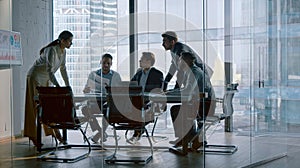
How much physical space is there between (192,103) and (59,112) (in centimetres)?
152

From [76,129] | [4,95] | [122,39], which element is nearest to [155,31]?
[122,39]

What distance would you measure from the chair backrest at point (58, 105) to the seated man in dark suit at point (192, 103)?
119cm

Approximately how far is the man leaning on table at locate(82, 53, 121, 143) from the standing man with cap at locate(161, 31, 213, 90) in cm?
62

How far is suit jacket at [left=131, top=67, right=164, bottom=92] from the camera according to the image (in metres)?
4.88

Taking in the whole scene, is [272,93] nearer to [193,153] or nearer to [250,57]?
[250,57]

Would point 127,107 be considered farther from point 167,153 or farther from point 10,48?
point 10,48

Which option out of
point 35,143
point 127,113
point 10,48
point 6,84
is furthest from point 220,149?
point 10,48

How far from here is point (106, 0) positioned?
5.45 metres

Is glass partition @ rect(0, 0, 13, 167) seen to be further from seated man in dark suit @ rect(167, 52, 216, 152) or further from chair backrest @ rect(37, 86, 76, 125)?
seated man in dark suit @ rect(167, 52, 216, 152)

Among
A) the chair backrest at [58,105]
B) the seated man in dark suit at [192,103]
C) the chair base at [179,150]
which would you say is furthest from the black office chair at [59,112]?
the seated man in dark suit at [192,103]

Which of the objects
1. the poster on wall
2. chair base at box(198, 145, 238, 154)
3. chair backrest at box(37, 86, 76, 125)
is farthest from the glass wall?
the poster on wall

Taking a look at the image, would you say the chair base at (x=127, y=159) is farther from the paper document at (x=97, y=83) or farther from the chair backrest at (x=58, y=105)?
the paper document at (x=97, y=83)

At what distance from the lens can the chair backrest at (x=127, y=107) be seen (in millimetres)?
4582

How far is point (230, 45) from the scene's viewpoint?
4.88 meters
